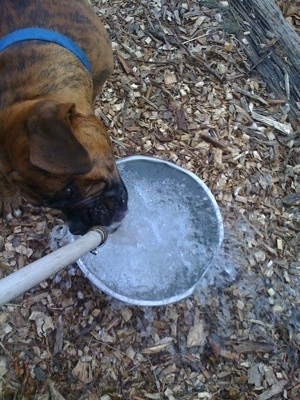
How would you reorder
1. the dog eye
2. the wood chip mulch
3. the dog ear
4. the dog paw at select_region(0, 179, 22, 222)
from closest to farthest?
1. the dog ear
2. the dog eye
3. the wood chip mulch
4. the dog paw at select_region(0, 179, 22, 222)

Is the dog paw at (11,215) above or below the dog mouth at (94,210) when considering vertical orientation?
below

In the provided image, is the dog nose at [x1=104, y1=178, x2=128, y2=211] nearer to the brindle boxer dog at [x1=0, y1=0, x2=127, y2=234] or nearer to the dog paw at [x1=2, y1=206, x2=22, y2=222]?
the brindle boxer dog at [x1=0, y1=0, x2=127, y2=234]

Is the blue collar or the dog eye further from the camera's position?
the blue collar

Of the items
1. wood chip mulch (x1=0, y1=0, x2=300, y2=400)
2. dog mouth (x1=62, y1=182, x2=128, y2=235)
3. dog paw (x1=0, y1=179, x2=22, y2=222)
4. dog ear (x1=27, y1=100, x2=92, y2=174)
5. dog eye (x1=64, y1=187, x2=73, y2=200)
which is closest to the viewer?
A: dog ear (x1=27, y1=100, x2=92, y2=174)

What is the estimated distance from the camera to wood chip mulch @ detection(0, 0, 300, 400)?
3.79 m

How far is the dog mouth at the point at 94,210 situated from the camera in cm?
329

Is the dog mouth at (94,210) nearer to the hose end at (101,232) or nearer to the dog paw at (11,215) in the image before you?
the hose end at (101,232)

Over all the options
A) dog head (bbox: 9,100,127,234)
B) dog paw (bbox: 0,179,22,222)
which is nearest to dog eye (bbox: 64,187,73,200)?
dog head (bbox: 9,100,127,234)

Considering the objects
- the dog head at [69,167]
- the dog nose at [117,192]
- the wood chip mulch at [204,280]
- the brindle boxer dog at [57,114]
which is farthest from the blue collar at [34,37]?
the wood chip mulch at [204,280]

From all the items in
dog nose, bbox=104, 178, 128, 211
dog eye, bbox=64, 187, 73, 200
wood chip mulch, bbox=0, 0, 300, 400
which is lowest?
wood chip mulch, bbox=0, 0, 300, 400

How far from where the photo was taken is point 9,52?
335 centimetres

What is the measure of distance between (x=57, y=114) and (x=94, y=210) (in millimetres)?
796

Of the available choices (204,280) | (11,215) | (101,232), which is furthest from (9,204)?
(204,280)

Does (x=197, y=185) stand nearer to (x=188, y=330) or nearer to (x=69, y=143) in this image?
(x=188, y=330)
